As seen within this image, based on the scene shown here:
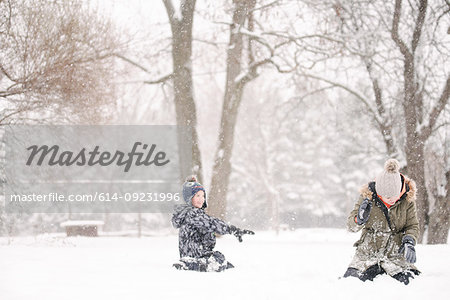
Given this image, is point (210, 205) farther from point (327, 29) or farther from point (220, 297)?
point (220, 297)

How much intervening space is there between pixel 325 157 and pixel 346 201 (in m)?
3.93

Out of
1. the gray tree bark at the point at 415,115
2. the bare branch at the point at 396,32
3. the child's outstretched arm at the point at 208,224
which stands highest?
the bare branch at the point at 396,32

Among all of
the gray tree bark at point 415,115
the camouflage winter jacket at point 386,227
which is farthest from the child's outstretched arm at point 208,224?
the gray tree bark at point 415,115

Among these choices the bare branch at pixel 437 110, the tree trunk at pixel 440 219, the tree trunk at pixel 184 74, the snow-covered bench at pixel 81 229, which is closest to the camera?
the bare branch at pixel 437 110

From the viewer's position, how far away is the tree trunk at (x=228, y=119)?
12281 millimetres

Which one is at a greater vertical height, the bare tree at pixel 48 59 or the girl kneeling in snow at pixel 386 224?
the bare tree at pixel 48 59

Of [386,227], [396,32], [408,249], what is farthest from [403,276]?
[396,32]

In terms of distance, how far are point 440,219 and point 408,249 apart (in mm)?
7321

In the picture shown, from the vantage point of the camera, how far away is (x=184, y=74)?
12180 millimetres

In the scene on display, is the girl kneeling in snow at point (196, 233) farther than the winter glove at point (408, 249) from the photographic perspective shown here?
Yes

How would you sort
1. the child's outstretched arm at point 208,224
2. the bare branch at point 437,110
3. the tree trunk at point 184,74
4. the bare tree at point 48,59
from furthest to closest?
the tree trunk at point 184,74, the bare branch at point 437,110, the bare tree at point 48,59, the child's outstretched arm at point 208,224

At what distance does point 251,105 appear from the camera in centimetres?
3406

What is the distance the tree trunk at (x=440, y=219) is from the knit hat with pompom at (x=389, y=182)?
7164 mm

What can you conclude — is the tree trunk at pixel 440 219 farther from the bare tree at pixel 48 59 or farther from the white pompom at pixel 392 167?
the bare tree at pixel 48 59
